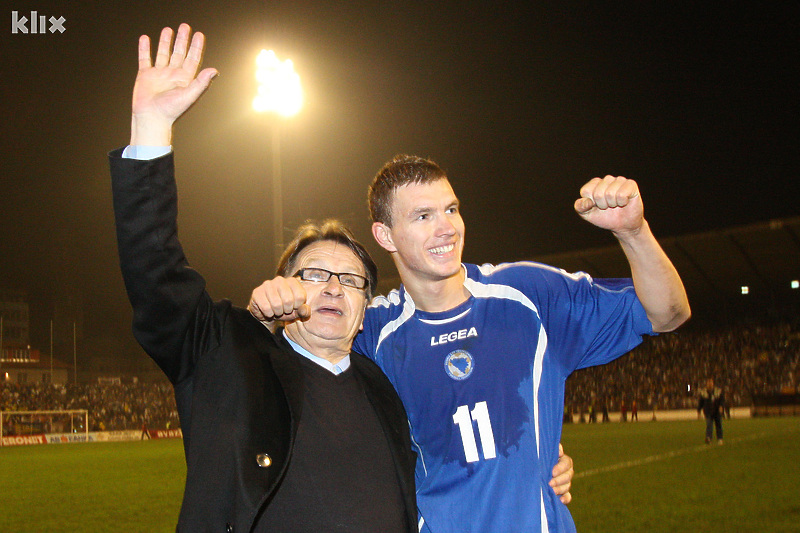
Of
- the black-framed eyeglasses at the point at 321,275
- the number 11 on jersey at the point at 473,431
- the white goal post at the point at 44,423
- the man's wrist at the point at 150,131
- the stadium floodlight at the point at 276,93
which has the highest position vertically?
the stadium floodlight at the point at 276,93

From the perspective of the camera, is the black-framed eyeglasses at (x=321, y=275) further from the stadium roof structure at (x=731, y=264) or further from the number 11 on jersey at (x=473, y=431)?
the stadium roof structure at (x=731, y=264)

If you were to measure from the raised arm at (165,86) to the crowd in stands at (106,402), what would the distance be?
4195 centimetres

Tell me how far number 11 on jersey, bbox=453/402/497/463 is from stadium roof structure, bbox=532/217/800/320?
32.8 metres

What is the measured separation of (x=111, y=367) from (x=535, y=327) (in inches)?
3095

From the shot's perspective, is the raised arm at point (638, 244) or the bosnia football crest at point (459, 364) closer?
the raised arm at point (638, 244)

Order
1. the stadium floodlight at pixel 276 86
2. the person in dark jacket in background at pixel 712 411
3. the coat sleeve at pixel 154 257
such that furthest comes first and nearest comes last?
the person in dark jacket in background at pixel 712 411 → the stadium floodlight at pixel 276 86 → the coat sleeve at pixel 154 257

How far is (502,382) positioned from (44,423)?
141 feet

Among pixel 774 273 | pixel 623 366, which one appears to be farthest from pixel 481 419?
pixel 623 366

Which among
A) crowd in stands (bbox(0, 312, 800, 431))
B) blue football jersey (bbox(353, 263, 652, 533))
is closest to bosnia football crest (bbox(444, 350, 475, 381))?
blue football jersey (bbox(353, 263, 652, 533))

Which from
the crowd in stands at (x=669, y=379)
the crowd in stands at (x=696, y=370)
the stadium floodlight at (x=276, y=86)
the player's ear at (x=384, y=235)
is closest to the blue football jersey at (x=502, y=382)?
the player's ear at (x=384, y=235)

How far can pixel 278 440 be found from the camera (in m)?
2.62

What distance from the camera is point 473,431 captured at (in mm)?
3203

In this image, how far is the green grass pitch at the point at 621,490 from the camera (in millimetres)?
8844

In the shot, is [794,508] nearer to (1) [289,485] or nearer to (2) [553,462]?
(2) [553,462]
